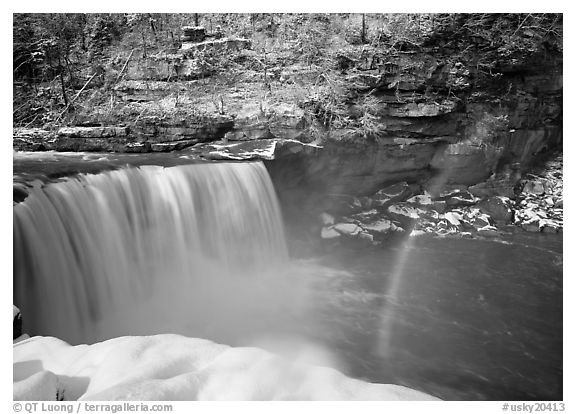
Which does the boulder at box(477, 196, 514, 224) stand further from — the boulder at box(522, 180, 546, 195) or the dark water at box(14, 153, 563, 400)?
the dark water at box(14, 153, 563, 400)

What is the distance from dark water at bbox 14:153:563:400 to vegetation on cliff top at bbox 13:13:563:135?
42.1 inches

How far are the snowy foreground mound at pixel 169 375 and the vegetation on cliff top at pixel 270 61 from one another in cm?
321

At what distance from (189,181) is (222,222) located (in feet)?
2.20

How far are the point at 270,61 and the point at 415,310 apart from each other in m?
3.88

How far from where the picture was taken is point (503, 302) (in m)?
4.32

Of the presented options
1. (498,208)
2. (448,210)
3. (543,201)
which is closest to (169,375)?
(448,210)

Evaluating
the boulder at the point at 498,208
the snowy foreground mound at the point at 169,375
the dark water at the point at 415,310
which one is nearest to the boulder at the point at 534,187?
the boulder at the point at 498,208

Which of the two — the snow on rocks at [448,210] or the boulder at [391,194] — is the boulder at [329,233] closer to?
the snow on rocks at [448,210]

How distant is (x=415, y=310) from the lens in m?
4.26

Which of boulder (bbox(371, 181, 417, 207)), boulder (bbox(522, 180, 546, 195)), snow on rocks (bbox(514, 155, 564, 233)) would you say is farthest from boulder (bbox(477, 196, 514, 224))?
boulder (bbox(371, 181, 417, 207))

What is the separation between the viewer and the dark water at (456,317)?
3131 millimetres

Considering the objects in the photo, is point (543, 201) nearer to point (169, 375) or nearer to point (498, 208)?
point (498, 208)
